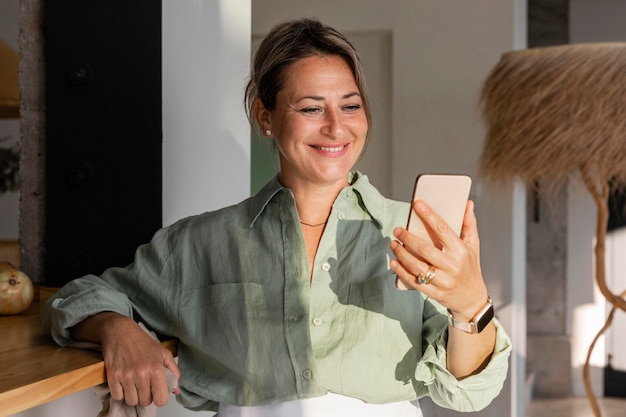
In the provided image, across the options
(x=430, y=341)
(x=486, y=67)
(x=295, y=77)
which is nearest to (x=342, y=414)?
(x=430, y=341)

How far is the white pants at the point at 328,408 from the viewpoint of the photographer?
4.17 feet

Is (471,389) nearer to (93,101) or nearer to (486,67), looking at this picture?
(93,101)

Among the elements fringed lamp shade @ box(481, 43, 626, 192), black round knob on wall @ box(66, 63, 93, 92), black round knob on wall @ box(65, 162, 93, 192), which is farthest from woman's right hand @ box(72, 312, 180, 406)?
fringed lamp shade @ box(481, 43, 626, 192)

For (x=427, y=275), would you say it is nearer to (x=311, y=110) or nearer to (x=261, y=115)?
(x=311, y=110)

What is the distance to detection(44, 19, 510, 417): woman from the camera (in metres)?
1.22

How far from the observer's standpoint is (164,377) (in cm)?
116

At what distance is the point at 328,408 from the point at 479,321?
1.04 ft

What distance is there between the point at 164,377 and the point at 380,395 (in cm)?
34

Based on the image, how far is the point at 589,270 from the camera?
18.2 feet

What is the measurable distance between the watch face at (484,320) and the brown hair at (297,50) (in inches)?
17.3

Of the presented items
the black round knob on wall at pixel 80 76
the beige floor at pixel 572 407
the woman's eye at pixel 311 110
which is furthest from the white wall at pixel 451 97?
the woman's eye at pixel 311 110


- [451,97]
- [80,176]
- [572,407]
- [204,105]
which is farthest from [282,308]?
[572,407]

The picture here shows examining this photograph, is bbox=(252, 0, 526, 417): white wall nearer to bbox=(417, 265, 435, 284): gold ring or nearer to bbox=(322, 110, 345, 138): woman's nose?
bbox=(322, 110, 345, 138): woman's nose

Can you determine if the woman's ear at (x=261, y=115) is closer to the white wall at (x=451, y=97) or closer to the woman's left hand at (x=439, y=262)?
the woman's left hand at (x=439, y=262)
